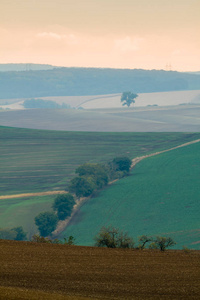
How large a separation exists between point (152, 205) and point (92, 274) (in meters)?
69.1

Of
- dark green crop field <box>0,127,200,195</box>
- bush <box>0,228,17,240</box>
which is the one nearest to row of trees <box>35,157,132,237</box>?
dark green crop field <box>0,127,200,195</box>

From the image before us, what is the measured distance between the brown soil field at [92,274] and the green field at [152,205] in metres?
43.6

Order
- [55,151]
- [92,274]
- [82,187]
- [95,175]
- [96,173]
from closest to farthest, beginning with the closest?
[92,274]
[82,187]
[95,175]
[96,173]
[55,151]

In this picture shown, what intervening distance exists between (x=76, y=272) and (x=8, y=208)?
6888 centimetres

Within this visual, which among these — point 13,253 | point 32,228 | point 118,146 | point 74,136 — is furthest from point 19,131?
point 13,253

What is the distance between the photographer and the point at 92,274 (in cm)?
2002

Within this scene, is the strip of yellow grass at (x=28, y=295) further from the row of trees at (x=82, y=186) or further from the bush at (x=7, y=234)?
the row of trees at (x=82, y=186)

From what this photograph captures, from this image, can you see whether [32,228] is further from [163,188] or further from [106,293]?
[106,293]

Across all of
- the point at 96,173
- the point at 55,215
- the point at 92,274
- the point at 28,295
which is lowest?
the point at 55,215

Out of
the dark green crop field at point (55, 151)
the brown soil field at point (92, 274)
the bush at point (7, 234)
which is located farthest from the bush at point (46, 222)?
the brown soil field at point (92, 274)

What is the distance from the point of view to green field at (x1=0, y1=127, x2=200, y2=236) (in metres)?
88.2

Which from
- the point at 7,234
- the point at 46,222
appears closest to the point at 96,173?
the point at 46,222

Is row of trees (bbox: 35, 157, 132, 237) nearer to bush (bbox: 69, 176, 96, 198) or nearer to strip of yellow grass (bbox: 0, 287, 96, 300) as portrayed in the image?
bush (bbox: 69, 176, 96, 198)

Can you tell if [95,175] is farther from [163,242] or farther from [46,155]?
[163,242]
